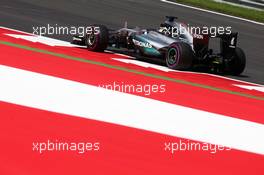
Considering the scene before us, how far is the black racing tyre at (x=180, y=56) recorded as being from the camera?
35.1 feet

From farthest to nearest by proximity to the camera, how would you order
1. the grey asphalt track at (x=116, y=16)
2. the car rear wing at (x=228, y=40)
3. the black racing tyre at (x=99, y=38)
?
the grey asphalt track at (x=116, y=16) < the black racing tyre at (x=99, y=38) < the car rear wing at (x=228, y=40)

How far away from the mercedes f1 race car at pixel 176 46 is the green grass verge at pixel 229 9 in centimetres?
1004

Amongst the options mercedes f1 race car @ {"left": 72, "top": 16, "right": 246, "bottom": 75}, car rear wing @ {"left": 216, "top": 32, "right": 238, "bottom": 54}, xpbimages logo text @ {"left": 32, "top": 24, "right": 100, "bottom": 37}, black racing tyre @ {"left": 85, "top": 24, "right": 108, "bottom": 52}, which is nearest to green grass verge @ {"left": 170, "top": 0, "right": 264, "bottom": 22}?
xpbimages logo text @ {"left": 32, "top": 24, "right": 100, "bottom": 37}

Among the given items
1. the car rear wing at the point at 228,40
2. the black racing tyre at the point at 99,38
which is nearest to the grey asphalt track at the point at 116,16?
the car rear wing at the point at 228,40

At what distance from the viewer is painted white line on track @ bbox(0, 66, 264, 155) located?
19.7ft

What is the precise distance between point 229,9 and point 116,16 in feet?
18.0

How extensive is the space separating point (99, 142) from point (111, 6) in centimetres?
1483

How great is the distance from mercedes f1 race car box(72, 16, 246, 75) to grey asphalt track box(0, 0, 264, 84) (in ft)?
4.37

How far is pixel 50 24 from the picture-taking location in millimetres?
15250

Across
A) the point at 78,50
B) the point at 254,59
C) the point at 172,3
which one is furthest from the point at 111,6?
the point at 78,50

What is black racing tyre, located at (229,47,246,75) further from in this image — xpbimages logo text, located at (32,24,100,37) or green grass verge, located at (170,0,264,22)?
green grass verge, located at (170,0,264,22)

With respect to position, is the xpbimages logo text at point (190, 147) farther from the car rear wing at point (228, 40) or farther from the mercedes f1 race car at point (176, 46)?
the car rear wing at point (228, 40)

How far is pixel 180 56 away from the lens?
1071 cm

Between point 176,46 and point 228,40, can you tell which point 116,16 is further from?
point 176,46
